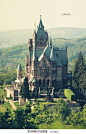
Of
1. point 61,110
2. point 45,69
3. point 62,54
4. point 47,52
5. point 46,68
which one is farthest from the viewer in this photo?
point 62,54

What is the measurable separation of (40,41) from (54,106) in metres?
32.4

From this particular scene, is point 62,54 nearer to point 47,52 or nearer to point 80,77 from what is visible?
point 47,52

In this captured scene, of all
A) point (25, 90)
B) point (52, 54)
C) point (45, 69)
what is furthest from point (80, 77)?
point (25, 90)

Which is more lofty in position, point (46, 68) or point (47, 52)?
point (47, 52)

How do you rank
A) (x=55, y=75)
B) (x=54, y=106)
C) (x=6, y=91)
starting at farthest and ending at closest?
(x=6, y=91) < (x=55, y=75) < (x=54, y=106)

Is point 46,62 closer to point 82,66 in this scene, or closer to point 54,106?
point 82,66

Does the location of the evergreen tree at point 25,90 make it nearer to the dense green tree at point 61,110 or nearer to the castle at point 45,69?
the castle at point 45,69

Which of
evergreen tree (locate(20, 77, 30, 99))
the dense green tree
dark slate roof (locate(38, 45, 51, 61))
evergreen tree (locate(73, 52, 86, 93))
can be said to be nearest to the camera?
the dense green tree

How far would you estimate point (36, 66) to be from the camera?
114500 millimetres

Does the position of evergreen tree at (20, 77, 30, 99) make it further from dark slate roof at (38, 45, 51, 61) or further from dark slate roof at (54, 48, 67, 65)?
dark slate roof at (54, 48, 67, 65)

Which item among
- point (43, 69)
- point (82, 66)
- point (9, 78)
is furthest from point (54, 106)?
point (9, 78)

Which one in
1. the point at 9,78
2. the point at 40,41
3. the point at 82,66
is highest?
the point at 40,41

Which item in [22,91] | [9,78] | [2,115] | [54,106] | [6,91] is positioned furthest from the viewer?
[9,78]

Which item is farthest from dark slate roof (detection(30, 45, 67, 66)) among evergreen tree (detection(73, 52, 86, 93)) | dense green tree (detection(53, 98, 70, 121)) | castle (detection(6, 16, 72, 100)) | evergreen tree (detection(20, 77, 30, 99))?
dense green tree (detection(53, 98, 70, 121))
